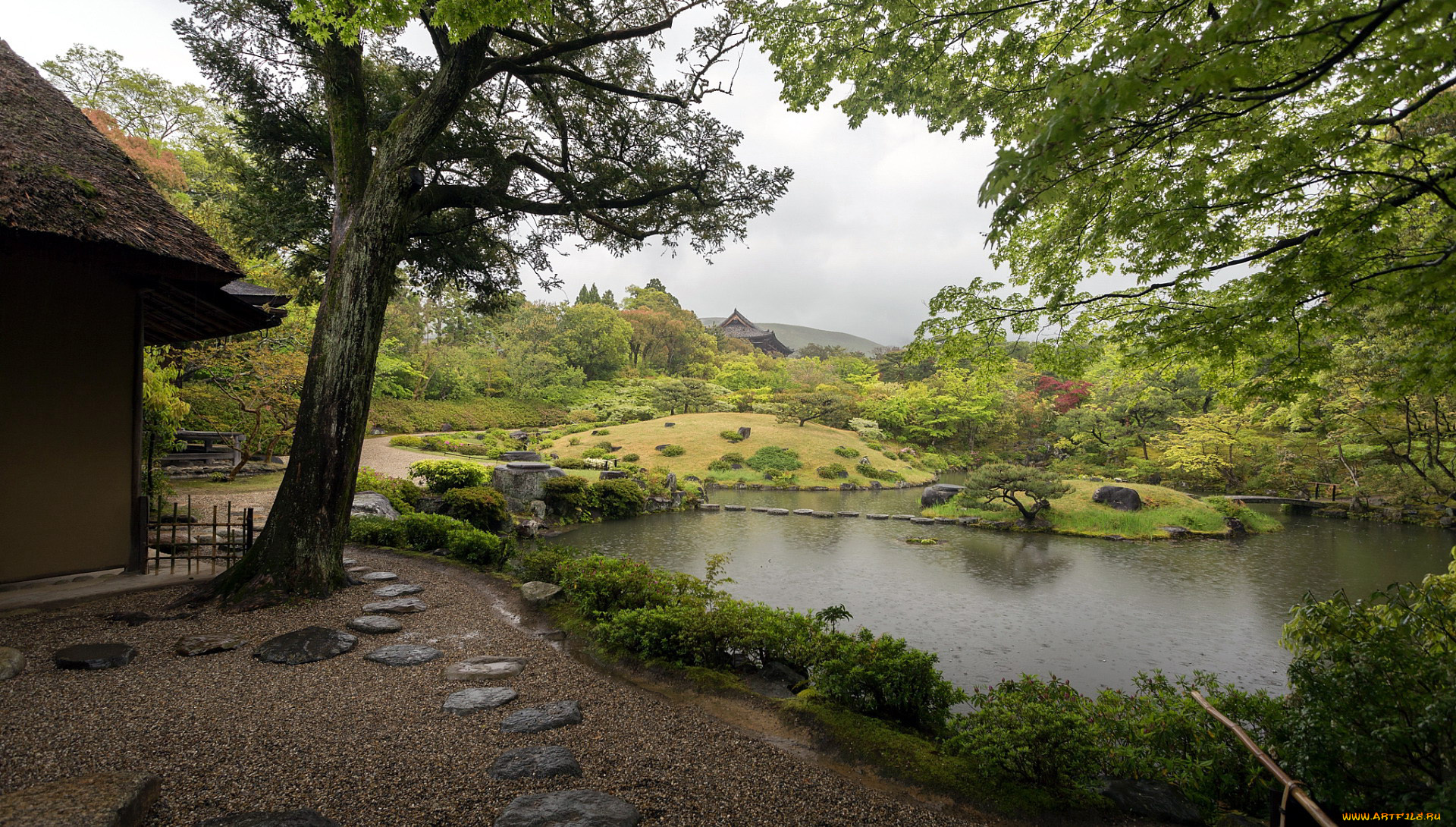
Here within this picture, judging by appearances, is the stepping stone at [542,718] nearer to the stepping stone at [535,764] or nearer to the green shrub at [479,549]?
the stepping stone at [535,764]

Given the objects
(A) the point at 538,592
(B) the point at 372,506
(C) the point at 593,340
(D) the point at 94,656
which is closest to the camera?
(D) the point at 94,656

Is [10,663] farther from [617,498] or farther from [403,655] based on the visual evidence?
[617,498]

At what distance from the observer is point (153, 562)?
5238 mm

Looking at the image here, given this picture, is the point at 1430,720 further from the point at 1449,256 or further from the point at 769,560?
the point at 769,560

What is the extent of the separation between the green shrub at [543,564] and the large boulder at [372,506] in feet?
11.6

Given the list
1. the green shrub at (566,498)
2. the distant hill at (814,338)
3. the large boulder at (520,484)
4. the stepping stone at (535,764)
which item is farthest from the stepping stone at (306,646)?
the distant hill at (814,338)

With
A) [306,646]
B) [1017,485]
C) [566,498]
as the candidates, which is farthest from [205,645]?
[1017,485]

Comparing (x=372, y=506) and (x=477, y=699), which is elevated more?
(x=372, y=506)

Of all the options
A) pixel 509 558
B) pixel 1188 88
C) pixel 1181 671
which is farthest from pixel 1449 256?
pixel 509 558

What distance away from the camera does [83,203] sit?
3.60 meters

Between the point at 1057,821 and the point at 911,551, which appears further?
the point at 911,551

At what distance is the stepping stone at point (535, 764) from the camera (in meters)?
2.22

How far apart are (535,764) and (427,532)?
17.1 feet

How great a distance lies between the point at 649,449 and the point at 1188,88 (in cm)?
1820
